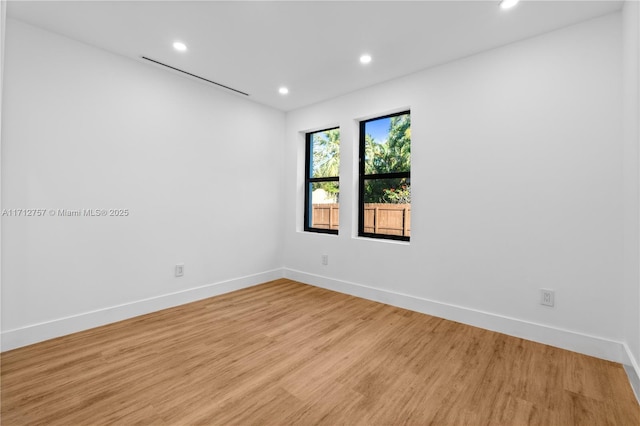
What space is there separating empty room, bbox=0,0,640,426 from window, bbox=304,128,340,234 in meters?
0.72

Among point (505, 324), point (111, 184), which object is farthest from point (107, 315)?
point (505, 324)

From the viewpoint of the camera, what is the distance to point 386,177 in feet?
11.5

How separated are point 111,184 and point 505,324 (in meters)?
3.79

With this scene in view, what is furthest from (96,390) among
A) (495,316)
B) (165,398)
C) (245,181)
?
(495,316)

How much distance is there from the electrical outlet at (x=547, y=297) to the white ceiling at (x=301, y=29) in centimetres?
211

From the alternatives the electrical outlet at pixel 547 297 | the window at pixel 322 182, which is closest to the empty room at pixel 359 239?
the electrical outlet at pixel 547 297

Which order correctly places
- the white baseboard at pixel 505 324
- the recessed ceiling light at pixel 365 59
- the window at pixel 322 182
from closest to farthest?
the white baseboard at pixel 505 324 → the recessed ceiling light at pixel 365 59 → the window at pixel 322 182

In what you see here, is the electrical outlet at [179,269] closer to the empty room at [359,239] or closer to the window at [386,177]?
the empty room at [359,239]

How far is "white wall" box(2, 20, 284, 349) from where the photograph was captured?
225cm

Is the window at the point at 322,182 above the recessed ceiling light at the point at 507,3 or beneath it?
beneath

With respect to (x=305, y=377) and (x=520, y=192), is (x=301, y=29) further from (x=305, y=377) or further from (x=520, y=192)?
(x=305, y=377)

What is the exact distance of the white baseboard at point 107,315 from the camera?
222 cm

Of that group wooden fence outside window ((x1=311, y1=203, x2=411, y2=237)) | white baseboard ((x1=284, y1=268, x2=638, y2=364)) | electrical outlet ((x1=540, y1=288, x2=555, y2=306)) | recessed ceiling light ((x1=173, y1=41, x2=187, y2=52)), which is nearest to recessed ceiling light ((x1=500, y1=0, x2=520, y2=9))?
wooden fence outside window ((x1=311, y1=203, x2=411, y2=237))

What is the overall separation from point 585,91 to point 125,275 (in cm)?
425
